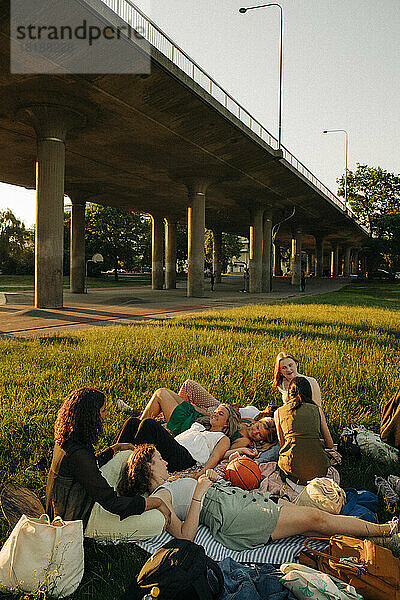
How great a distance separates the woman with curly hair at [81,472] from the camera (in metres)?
3.70

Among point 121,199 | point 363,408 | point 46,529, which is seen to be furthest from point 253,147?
point 46,529

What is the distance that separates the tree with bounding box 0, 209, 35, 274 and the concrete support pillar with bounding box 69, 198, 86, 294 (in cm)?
2283

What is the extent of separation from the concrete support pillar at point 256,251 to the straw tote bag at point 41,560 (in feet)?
125

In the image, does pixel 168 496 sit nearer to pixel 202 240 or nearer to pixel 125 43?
pixel 125 43

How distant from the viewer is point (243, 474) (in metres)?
4.74

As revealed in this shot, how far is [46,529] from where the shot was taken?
3.30 m

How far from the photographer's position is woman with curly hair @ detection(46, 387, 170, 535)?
3.70m

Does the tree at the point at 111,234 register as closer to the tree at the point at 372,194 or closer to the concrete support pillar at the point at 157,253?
the concrete support pillar at the point at 157,253

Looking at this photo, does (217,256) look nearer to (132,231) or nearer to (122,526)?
(132,231)

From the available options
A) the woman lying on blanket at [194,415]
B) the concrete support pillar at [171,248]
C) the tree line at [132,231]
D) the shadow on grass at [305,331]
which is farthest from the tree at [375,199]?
the woman lying on blanket at [194,415]

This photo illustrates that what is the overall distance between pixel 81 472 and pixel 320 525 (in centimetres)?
193

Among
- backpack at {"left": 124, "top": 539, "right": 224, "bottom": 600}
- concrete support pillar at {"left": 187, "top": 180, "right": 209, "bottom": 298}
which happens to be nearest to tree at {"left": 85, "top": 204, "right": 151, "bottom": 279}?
concrete support pillar at {"left": 187, "top": 180, "right": 209, "bottom": 298}

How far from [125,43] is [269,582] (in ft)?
52.9

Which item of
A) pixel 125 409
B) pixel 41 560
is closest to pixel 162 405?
pixel 125 409
